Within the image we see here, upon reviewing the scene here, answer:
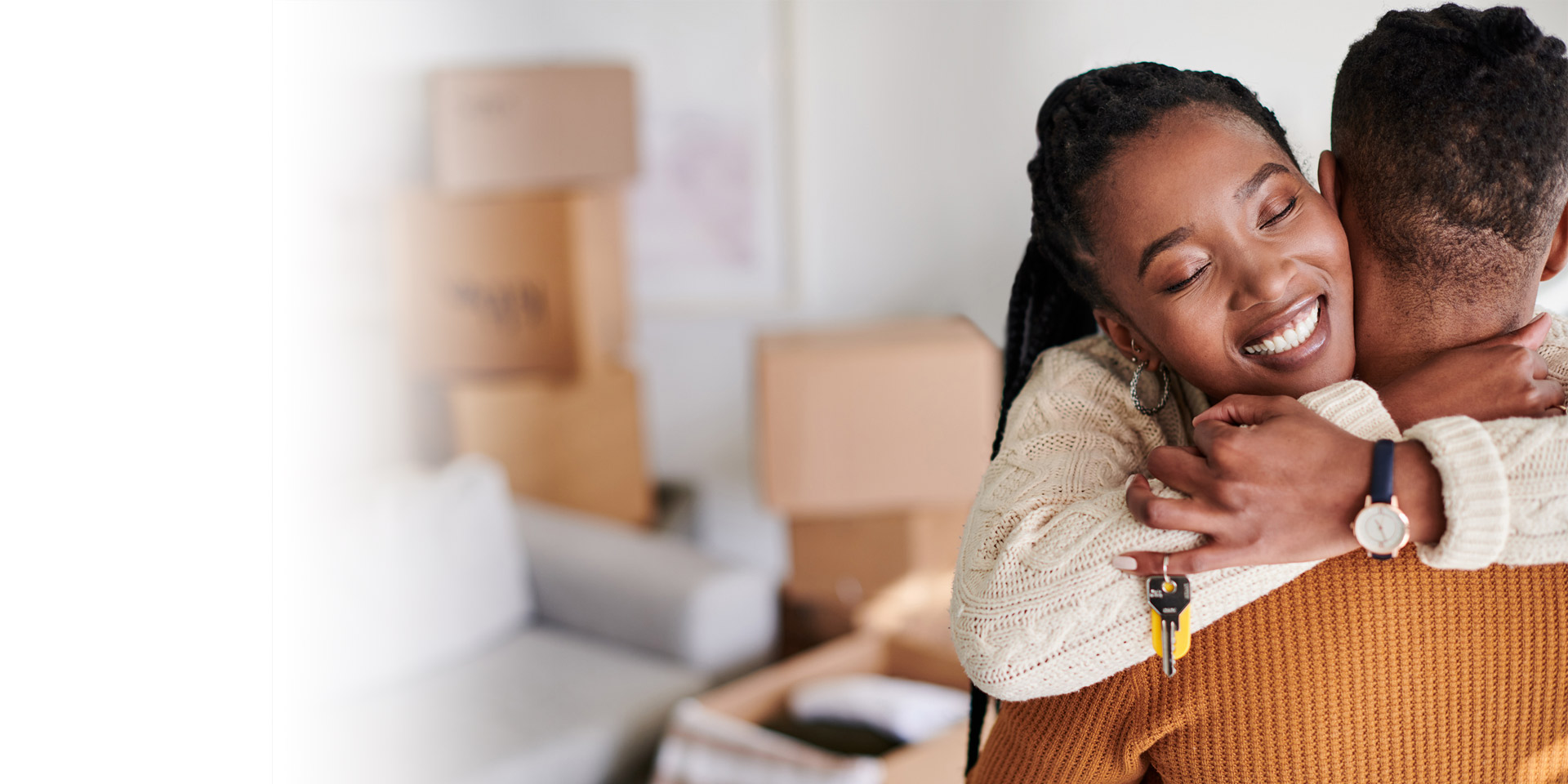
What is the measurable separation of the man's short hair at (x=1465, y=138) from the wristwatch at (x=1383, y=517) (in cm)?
14

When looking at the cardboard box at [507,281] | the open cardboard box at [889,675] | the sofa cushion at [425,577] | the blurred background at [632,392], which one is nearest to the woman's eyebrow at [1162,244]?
the blurred background at [632,392]

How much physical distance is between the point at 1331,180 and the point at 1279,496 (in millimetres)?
220

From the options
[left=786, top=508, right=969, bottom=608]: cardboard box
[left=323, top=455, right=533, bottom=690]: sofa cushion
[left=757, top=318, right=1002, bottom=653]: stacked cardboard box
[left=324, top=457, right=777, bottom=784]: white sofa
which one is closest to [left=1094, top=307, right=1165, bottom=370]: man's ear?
[left=757, top=318, right=1002, bottom=653]: stacked cardboard box

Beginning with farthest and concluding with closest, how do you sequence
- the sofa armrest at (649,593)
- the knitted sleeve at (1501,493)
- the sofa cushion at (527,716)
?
the sofa armrest at (649,593), the sofa cushion at (527,716), the knitted sleeve at (1501,493)

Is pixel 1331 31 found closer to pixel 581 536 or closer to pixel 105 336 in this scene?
pixel 105 336

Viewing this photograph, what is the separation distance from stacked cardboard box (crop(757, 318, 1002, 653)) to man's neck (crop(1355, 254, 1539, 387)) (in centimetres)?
144

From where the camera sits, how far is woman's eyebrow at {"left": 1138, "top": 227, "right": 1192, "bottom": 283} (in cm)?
65

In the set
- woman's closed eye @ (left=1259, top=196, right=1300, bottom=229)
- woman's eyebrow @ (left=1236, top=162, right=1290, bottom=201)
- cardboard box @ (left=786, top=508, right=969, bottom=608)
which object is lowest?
cardboard box @ (left=786, top=508, right=969, bottom=608)

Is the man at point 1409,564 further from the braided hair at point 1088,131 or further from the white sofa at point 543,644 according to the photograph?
the white sofa at point 543,644

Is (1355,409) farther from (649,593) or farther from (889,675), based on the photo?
(649,593)

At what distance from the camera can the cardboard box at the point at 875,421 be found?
7.14ft

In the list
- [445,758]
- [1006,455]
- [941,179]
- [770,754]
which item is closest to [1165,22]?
[1006,455]

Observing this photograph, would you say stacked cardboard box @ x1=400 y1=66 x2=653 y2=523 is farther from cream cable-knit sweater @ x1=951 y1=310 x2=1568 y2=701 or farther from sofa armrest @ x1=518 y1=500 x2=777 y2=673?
cream cable-knit sweater @ x1=951 y1=310 x2=1568 y2=701

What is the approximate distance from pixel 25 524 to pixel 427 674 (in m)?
1.86
